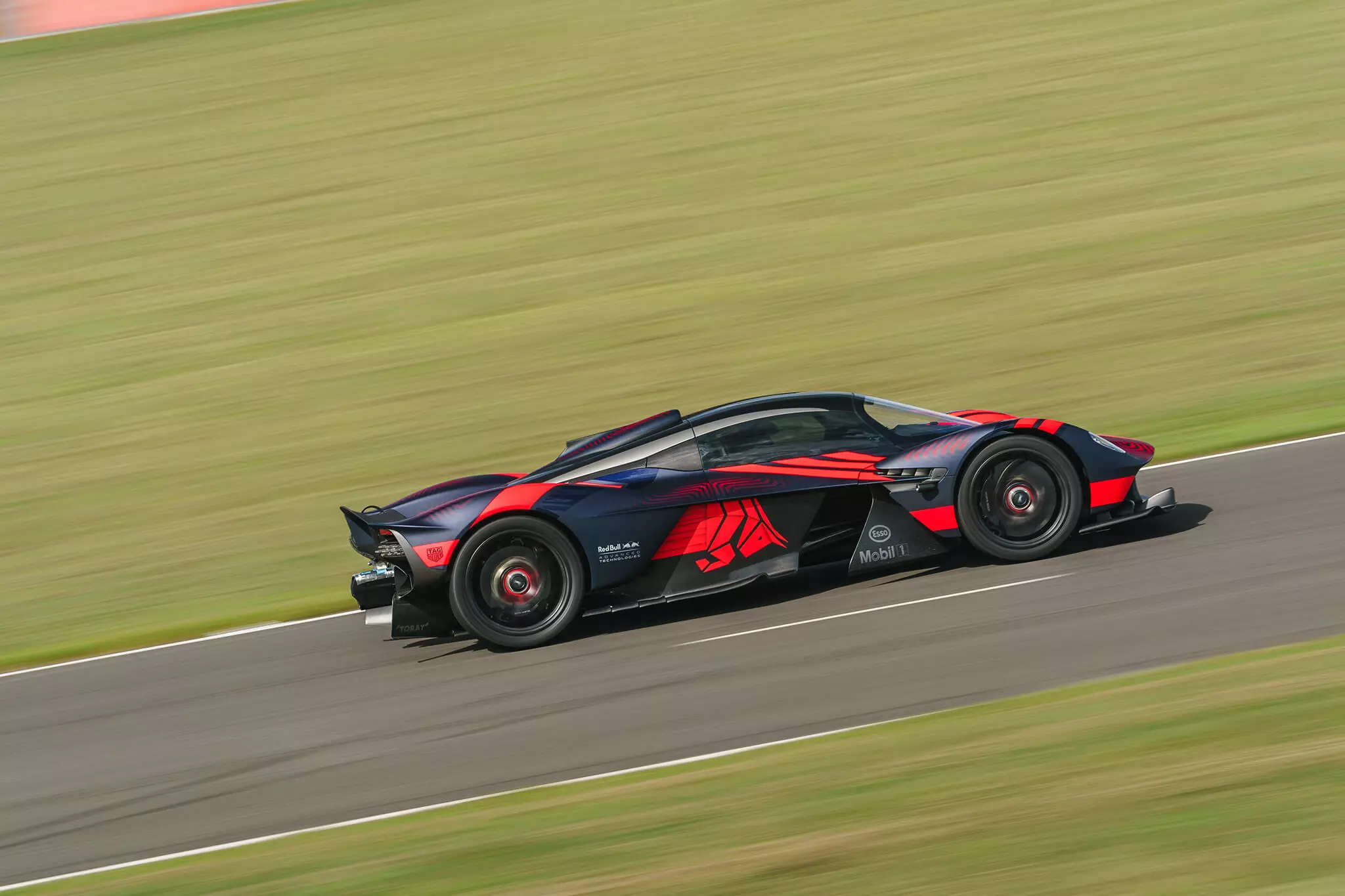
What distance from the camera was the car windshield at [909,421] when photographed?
8695 millimetres

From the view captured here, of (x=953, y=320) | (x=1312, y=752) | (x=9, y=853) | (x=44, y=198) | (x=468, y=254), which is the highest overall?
(x=44, y=198)

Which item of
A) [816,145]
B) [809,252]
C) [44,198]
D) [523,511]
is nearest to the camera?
[523,511]

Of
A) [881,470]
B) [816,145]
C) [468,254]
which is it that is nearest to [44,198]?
[468,254]

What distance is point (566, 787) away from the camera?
242 inches

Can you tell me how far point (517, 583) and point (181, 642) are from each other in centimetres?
319

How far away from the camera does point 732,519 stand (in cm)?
825

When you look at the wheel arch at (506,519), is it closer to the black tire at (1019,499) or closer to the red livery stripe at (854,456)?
the red livery stripe at (854,456)

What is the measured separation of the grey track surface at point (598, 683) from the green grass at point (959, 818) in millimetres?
426

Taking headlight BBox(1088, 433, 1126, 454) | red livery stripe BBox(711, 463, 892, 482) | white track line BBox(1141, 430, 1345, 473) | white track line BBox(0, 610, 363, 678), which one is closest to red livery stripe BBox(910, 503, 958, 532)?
red livery stripe BBox(711, 463, 892, 482)

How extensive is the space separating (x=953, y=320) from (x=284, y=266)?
9028 mm

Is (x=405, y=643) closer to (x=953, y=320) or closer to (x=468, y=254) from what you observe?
(x=953, y=320)

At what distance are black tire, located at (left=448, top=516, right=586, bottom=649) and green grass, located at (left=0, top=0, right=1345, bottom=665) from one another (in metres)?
2.48

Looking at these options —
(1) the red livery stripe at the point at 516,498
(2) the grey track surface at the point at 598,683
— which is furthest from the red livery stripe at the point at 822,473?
(1) the red livery stripe at the point at 516,498

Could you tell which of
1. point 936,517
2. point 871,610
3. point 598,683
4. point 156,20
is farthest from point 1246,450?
point 156,20
